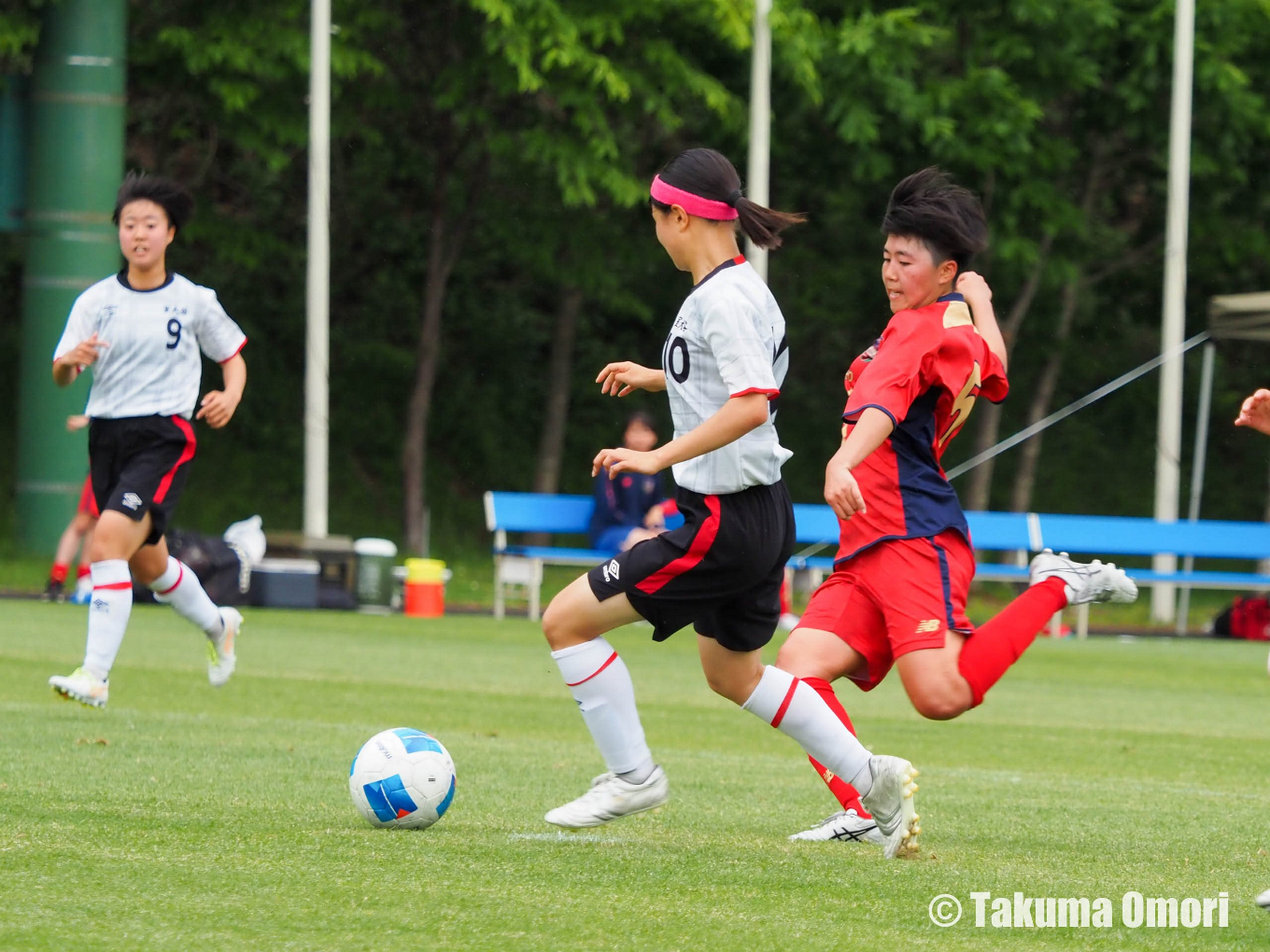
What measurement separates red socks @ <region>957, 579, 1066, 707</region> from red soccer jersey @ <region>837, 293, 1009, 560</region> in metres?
0.30

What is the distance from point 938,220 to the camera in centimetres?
520

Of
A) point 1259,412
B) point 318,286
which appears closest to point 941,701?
point 1259,412

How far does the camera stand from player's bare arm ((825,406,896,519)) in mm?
4574

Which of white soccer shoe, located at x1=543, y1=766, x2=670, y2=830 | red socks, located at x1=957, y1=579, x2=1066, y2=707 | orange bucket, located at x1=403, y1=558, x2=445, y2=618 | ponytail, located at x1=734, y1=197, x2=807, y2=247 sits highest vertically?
ponytail, located at x1=734, y1=197, x2=807, y2=247

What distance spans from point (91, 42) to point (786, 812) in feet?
47.5

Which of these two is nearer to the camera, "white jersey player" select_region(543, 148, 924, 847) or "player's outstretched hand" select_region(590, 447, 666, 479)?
"player's outstretched hand" select_region(590, 447, 666, 479)

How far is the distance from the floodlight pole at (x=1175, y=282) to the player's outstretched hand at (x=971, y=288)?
15.0m

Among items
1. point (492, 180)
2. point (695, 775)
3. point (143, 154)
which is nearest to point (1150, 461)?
point (492, 180)

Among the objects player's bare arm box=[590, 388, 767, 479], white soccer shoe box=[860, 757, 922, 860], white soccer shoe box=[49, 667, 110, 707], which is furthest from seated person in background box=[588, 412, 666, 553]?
player's bare arm box=[590, 388, 767, 479]

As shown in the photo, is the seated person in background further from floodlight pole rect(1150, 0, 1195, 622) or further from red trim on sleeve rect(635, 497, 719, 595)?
red trim on sleeve rect(635, 497, 719, 595)

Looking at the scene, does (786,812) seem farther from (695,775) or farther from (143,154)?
(143,154)

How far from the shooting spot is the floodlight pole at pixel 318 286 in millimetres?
18094

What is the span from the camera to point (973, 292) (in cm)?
555

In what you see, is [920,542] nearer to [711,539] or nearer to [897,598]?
[897,598]
